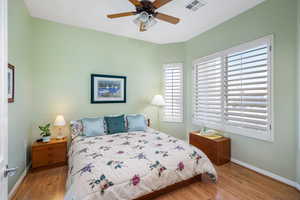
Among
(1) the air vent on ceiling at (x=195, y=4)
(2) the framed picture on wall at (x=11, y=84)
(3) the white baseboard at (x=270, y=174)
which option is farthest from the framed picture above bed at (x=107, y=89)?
(3) the white baseboard at (x=270, y=174)

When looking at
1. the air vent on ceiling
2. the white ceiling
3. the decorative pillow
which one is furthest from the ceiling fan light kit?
the decorative pillow

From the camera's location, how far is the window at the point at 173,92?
13.6ft

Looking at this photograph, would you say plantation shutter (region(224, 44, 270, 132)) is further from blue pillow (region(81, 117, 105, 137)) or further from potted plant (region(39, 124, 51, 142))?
potted plant (region(39, 124, 51, 142))

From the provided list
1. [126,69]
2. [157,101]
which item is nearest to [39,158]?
[126,69]

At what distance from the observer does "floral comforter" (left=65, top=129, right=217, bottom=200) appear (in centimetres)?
146

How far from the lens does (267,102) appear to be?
93.7 inches

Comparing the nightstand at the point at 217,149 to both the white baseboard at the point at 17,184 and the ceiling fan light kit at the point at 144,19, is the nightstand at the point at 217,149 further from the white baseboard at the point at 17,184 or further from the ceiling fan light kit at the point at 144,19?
the white baseboard at the point at 17,184

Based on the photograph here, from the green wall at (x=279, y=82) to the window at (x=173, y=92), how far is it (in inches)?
66.4

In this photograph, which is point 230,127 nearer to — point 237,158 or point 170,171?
point 237,158

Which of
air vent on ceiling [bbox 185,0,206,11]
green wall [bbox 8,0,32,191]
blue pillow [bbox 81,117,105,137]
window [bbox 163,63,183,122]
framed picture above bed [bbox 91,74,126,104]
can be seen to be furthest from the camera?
window [bbox 163,63,183,122]

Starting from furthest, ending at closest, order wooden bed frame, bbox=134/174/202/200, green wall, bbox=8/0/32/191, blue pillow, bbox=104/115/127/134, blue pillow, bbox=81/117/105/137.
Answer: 1. blue pillow, bbox=104/115/127/134
2. blue pillow, bbox=81/117/105/137
3. green wall, bbox=8/0/32/191
4. wooden bed frame, bbox=134/174/202/200

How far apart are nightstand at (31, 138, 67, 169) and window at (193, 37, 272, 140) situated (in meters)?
3.10

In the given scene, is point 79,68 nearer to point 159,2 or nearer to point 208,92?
point 159,2

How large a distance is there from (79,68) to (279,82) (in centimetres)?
381
